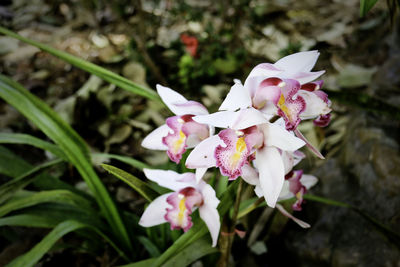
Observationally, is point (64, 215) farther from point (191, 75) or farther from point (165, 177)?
point (191, 75)

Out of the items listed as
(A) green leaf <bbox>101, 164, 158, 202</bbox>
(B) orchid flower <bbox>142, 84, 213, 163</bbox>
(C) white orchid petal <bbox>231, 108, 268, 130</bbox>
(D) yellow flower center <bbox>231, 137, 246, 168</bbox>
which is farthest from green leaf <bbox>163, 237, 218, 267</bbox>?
(C) white orchid petal <bbox>231, 108, 268, 130</bbox>

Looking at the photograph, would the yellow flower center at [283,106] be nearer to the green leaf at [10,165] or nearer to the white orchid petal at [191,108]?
the white orchid petal at [191,108]

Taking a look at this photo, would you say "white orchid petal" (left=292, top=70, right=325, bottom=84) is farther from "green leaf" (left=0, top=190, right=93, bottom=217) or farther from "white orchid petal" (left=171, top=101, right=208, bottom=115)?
"green leaf" (left=0, top=190, right=93, bottom=217)

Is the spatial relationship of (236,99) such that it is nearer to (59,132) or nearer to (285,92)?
(285,92)

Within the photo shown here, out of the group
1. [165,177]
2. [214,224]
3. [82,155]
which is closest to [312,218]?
[214,224]

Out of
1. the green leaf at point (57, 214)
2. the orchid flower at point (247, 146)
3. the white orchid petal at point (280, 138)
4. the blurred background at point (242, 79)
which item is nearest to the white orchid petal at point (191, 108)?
the orchid flower at point (247, 146)
